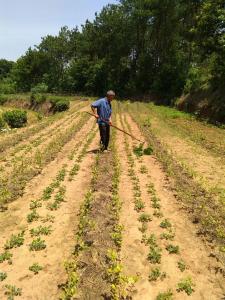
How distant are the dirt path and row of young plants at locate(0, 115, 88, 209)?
2780mm

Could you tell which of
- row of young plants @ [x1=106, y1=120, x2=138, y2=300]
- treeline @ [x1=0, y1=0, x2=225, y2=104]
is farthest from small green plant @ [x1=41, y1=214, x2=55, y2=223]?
treeline @ [x1=0, y1=0, x2=225, y2=104]

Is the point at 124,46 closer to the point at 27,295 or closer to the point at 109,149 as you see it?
the point at 109,149

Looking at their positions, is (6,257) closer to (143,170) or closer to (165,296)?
(165,296)

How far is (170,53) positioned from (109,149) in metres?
44.5

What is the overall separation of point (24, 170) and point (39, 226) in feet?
15.1

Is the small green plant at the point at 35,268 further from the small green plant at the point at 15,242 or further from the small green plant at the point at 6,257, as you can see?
the small green plant at the point at 15,242

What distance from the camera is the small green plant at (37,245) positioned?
741 cm

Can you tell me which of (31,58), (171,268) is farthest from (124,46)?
(171,268)

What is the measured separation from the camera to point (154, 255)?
7184 millimetres

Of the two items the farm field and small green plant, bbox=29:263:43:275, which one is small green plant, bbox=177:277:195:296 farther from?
small green plant, bbox=29:263:43:275

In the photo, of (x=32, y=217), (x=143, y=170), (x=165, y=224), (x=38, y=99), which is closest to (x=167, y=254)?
(x=165, y=224)

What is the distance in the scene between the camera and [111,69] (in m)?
61.0

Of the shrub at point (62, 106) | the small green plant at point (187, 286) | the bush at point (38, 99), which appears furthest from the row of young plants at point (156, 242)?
the bush at point (38, 99)

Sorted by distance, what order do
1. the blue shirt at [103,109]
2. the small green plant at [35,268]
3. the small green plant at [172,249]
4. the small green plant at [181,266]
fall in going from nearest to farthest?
1. the small green plant at [35,268]
2. the small green plant at [181,266]
3. the small green plant at [172,249]
4. the blue shirt at [103,109]
